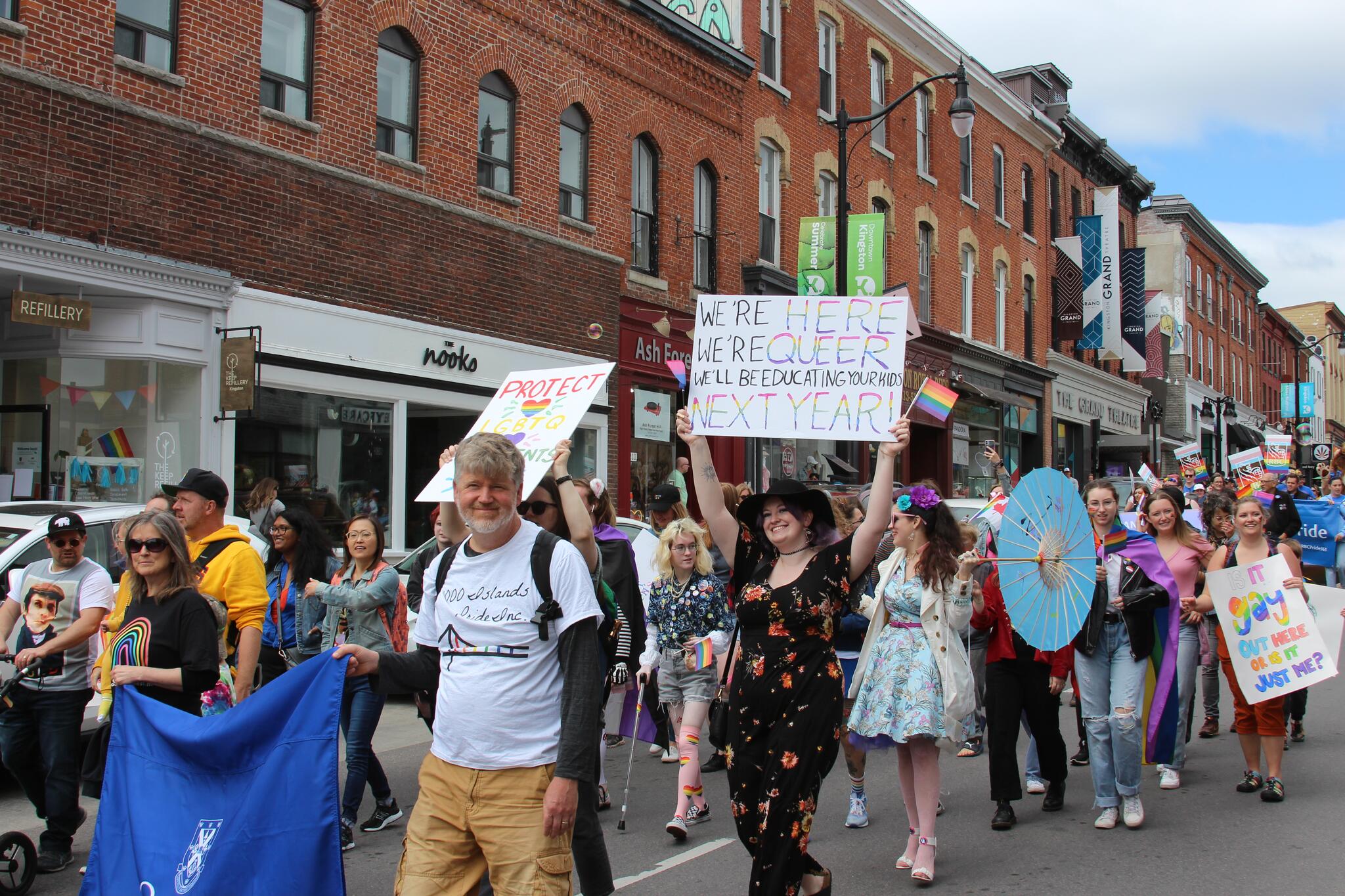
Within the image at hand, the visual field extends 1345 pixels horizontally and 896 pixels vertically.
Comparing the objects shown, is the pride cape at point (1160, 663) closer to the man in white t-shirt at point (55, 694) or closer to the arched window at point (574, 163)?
the man in white t-shirt at point (55, 694)

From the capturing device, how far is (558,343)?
58.6 ft

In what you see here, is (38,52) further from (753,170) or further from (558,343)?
(753,170)

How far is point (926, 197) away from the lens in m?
28.8

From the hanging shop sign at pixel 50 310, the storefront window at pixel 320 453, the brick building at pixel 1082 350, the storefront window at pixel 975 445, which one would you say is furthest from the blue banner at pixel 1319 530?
the brick building at pixel 1082 350

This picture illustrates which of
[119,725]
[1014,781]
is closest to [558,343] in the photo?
[1014,781]

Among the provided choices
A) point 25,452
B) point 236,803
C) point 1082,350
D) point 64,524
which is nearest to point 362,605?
point 64,524

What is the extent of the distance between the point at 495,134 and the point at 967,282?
17341 millimetres

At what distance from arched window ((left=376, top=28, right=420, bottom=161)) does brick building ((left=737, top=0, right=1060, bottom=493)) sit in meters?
7.51

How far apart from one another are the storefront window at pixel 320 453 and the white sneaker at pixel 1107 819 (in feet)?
29.1

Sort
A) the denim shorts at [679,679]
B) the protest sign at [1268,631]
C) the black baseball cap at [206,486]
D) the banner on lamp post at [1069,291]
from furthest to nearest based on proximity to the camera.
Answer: the banner on lamp post at [1069,291] < the protest sign at [1268,631] < the denim shorts at [679,679] < the black baseball cap at [206,486]

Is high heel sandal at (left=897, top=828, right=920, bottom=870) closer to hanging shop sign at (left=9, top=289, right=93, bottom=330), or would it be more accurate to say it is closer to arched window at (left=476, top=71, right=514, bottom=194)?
hanging shop sign at (left=9, top=289, right=93, bottom=330)

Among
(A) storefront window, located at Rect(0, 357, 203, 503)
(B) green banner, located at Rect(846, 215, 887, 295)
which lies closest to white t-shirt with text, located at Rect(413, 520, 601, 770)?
(A) storefront window, located at Rect(0, 357, 203, 503)

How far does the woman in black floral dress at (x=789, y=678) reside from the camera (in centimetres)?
456

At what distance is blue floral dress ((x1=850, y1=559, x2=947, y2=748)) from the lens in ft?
19.1
